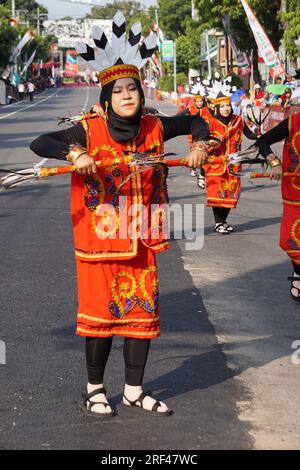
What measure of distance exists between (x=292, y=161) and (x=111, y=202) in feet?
10.1

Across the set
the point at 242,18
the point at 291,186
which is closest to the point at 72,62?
the point at 242,18

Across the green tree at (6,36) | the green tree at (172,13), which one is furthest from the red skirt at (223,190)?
the green tree at (172,13)

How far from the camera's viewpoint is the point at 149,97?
292 feet

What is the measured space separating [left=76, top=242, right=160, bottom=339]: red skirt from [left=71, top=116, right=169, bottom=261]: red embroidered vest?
7cm

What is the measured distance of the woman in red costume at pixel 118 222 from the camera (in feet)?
16.8

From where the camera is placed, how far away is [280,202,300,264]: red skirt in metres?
8.10

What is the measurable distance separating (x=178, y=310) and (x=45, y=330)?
3.85ft

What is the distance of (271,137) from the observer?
731cm

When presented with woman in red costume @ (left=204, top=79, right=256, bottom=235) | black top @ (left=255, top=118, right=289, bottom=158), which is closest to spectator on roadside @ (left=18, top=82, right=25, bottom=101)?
woman in red costume @ (left=204, top=79, right=256, bottom=235)

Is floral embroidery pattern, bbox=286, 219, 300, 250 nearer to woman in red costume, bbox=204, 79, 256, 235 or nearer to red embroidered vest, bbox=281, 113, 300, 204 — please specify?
red embroidered vest, bbox=281, 113, 300, 204

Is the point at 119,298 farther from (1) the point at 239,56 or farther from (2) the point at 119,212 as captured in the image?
(1) the point at 239,56

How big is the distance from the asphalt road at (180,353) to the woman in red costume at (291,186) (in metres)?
0.36

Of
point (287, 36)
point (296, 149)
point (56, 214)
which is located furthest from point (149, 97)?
point (296, 149)
